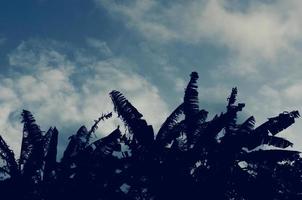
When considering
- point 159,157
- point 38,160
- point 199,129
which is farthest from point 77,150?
point 199,129

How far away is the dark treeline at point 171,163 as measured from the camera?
41.8 ft

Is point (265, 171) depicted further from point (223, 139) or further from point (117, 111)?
point (117, 111)

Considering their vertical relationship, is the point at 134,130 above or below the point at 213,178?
above

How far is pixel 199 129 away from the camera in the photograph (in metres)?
13.7

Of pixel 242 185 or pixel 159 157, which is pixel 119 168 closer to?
pixel 159 157

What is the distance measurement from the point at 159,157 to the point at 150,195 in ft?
3.85

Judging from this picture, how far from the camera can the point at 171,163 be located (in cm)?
1276

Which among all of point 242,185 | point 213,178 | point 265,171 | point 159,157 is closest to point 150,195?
point 159,157

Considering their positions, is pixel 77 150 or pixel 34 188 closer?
pixel 34 188

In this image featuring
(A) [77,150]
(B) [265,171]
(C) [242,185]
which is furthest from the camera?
(A) [77,150]

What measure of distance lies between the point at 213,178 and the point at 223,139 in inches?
48.9

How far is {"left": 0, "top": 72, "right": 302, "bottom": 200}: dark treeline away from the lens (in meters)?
12.7

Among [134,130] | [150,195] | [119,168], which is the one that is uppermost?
[134,130]

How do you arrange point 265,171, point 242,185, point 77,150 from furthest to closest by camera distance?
1. point 77,150
2. point 265,171
3. point 242,185
